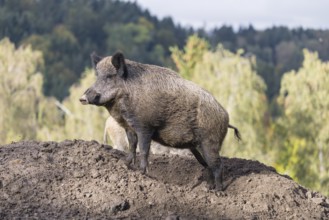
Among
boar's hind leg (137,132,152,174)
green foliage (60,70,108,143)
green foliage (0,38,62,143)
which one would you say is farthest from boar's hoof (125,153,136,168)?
green foliage (0,38,62,143)

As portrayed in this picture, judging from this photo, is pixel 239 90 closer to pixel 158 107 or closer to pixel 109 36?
pixel 158 107

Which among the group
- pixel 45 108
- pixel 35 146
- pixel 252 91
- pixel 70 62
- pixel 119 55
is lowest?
pixel 70 62

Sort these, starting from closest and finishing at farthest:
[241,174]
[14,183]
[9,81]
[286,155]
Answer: [14,183]
[241,174]
[286,155]
[9,81]

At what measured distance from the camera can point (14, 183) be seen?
24.3ft

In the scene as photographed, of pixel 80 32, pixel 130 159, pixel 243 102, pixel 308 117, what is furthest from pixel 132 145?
pixel 80 32

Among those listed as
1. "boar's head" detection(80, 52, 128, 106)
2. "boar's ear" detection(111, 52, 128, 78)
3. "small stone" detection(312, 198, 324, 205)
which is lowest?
"small stone" detection(312, 198, 324, 205)

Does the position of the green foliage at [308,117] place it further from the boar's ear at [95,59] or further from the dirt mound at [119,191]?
the boar's ear at [95,59]

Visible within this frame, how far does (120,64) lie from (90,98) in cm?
53

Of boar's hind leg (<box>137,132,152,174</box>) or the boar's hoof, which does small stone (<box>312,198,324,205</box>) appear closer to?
boar's hind leg (<box>137,132,152,174</box>)

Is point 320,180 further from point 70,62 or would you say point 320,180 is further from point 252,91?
point 70,62

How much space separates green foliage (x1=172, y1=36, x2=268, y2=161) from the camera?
41469 mm

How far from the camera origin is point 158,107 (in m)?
7.87

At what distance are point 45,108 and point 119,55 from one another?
143 ft

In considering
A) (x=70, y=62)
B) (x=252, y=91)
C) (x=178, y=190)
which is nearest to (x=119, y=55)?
(x=178, y=190)
